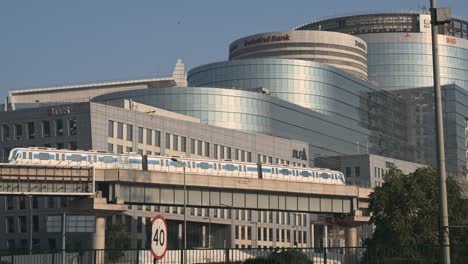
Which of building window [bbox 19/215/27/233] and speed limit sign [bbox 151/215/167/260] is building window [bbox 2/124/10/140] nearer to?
building window [bbox 19/215/27/233]

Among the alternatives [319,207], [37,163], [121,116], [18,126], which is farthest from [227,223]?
[37,163]

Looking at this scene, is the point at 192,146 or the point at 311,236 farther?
the point at 311,236

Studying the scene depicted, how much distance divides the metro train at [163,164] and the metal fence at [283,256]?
56136 millimetres

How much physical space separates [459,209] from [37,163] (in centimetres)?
4768

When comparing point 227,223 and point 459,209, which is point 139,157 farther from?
point 227,223

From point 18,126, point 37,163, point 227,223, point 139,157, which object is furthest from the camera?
point 227,223

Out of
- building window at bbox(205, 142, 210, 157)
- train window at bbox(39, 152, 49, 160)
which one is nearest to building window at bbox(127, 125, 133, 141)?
building window at bbox(205, 142, 210, 157)

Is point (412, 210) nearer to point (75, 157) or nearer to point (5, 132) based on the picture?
point (75, 157)

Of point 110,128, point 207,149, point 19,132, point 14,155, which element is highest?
point 110,128

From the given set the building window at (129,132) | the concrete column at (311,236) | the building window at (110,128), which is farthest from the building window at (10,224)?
the concrete column at (311,236)

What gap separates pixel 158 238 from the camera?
83.9ft

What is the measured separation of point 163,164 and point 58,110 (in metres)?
40.5

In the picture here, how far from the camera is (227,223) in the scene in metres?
169

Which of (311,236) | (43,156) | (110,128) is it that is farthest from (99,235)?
(311,236)
